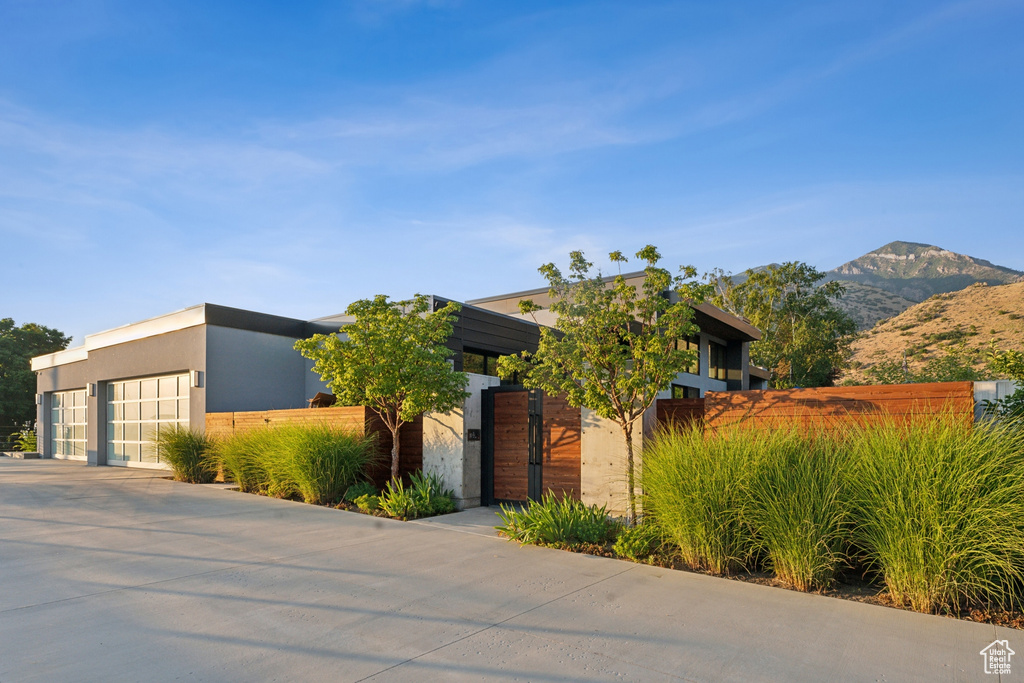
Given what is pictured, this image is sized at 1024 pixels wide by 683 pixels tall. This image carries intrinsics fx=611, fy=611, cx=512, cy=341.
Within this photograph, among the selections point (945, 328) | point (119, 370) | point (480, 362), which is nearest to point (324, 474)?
point (480, 362)

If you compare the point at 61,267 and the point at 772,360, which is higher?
the point at 61,267

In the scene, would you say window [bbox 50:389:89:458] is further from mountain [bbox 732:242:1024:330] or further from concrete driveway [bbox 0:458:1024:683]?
mountain [bbox 732:242:1024:330]

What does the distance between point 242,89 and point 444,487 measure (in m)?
8.76

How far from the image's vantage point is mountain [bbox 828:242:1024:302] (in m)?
108

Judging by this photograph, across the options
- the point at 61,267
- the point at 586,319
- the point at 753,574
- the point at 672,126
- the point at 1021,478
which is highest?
the point at 672,126

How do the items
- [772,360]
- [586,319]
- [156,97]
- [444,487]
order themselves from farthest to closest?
[772,360], [156,97], [444,487], [586,319]

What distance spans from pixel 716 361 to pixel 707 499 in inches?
825

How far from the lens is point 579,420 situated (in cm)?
955

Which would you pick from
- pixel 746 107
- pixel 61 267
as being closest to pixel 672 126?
pixel 746 107

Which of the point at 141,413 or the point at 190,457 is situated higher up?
the point at 141,413

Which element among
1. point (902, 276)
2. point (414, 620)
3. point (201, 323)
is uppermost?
point (902, 276)

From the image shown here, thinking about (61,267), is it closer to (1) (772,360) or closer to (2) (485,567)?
(2) (485,567)

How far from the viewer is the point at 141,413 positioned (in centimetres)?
1914

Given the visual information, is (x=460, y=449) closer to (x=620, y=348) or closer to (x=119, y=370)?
(x=620, y=348)
